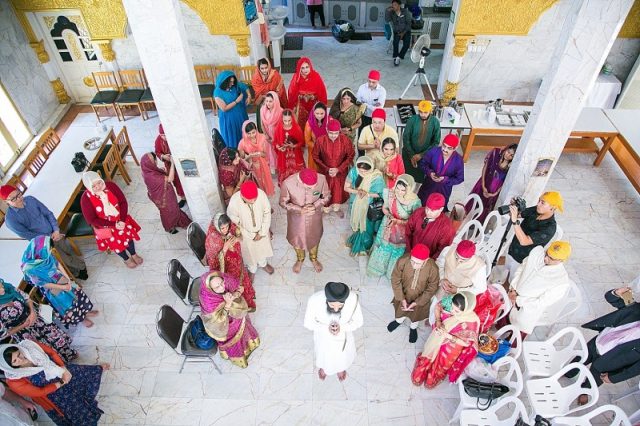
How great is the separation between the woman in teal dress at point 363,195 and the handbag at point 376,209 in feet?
0.19

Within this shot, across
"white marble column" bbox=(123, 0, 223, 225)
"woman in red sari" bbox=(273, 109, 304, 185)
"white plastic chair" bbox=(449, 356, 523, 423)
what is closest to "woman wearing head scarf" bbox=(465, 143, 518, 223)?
"white plastic chair" bbox=(449, 356, 523, 423)

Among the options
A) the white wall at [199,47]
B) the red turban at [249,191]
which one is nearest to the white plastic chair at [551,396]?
the red turban at [249,191]

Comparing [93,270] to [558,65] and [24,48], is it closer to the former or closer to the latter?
[24,48]

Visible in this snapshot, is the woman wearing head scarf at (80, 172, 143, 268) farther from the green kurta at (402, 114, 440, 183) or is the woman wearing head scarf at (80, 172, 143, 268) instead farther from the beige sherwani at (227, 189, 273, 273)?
the green kurta at (402, 114, 440, 183)

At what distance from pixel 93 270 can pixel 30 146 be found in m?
3.32

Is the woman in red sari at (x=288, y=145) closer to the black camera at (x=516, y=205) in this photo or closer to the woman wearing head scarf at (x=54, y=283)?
the black camera at (x=516, y=205)

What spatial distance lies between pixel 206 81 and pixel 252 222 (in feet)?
14.9

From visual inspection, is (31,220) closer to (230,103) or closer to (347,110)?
(230,103)

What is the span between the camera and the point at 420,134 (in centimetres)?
546

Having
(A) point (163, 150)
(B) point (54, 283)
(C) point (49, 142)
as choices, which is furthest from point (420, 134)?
(C) point (49, 142)

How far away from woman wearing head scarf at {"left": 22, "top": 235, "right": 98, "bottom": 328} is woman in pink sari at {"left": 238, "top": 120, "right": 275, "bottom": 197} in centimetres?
233

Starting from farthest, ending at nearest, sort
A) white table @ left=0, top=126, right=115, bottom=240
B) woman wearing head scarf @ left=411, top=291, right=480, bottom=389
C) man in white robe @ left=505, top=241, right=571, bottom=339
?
white table @ left=0, top=126, right=115, bottom=240, man in white robe @ left=505, top=241, right=571, bottom=339, woman wearing head scarf @ left=411, top=291, right=480, bottom=389

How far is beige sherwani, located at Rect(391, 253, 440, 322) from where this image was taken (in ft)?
13.0

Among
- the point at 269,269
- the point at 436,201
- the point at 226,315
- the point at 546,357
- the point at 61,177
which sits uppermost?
the point at 436,201
